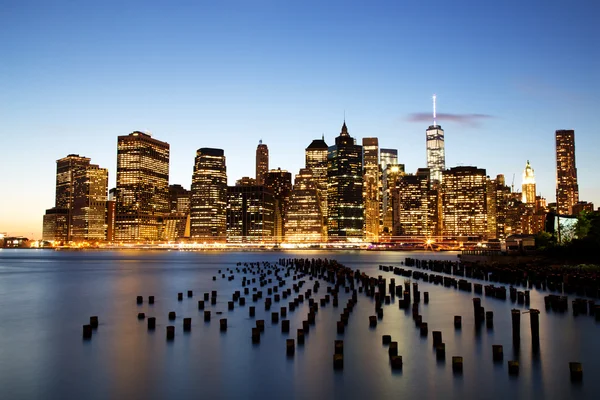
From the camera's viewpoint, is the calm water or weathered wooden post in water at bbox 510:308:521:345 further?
weathered wooden post in water at bbox 510:308:521:345

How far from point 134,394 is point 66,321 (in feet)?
69.1

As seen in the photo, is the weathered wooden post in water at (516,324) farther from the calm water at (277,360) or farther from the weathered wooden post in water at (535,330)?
the weathered wooden post in water at (535,330)

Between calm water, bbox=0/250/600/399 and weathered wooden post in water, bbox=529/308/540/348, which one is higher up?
weathered wooden post in water, bbox=529/308/540/348

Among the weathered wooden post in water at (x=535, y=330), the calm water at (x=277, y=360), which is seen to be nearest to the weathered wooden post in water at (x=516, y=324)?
the calm water at (x=277, y=360)

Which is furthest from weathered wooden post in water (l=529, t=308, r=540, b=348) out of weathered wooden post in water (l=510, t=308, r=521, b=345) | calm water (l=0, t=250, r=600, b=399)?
weathered wooden post in water (l=510, t=308, r=521, b=345)

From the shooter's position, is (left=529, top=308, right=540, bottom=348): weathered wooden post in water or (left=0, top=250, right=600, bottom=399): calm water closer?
(left=0, top=250, right=600, bottom=399): calm water

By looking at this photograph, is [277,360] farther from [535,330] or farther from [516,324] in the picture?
[535,330]

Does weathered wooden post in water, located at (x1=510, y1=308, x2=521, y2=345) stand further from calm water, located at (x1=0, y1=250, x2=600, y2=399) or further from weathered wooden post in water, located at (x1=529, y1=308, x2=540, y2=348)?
weathered wooden post in water, located at (x1=529, y1=308, x2=540, y2=348)

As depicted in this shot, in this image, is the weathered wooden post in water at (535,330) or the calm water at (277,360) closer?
the calm water at (277,360)

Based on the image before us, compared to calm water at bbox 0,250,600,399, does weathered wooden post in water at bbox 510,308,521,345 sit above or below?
above

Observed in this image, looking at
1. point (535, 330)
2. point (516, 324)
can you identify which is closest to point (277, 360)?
point (516, 324)

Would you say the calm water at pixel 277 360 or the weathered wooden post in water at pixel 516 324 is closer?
the calm water at pixel 277 360

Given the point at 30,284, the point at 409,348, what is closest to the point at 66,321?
the point at 409,348

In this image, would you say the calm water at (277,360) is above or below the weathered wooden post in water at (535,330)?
below
